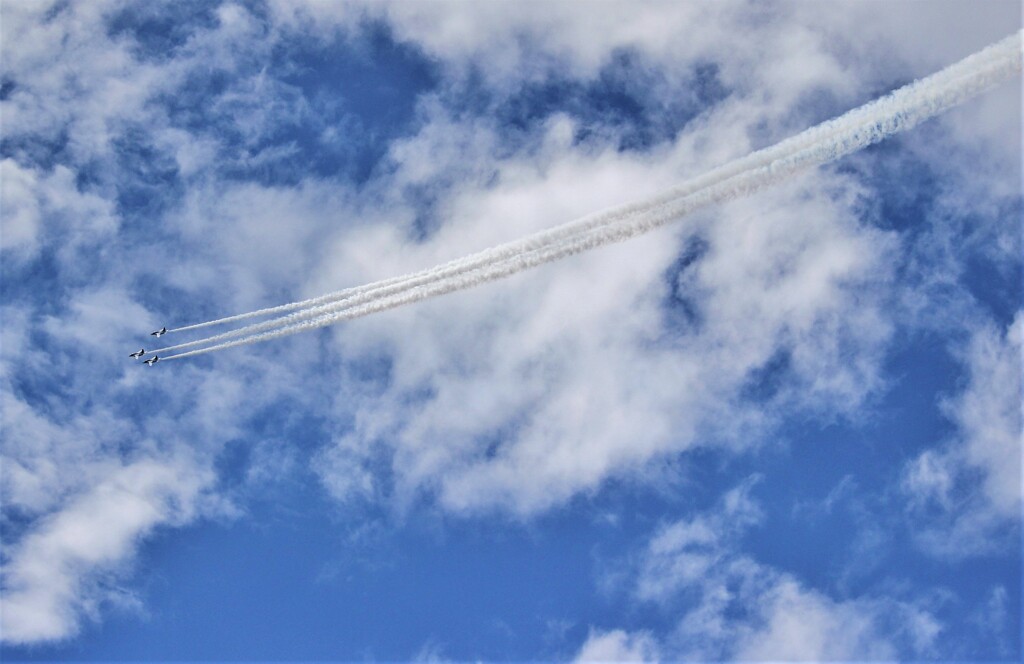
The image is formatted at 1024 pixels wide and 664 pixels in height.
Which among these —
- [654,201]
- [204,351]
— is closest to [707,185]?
[654,201]

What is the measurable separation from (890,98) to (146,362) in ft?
204

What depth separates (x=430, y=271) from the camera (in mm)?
53094

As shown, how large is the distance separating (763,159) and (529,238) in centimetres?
1285

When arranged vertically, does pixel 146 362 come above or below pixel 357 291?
above

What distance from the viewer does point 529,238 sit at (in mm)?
49312

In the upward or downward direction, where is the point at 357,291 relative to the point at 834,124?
upward

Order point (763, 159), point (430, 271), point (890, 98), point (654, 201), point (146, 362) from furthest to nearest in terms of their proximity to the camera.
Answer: point (146, 362) → point (430, 271) → point (654, 201) → point (763, 159) → point (890, 98)

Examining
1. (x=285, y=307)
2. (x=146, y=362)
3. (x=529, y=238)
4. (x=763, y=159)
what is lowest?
(x=763, y=159)

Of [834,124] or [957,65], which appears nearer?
[957,65]

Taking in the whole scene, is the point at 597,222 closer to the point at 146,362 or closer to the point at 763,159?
the point at 763,159

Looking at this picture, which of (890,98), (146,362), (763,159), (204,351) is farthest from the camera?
(146,362)

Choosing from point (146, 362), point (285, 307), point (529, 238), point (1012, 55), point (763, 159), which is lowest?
point (1012, 55)

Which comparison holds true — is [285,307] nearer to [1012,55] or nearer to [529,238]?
[529,238]

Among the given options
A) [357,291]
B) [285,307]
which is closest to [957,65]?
[357,291]
